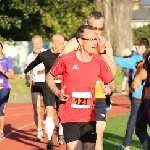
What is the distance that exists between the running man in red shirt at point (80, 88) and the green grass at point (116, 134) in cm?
442

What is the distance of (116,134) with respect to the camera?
1497cm

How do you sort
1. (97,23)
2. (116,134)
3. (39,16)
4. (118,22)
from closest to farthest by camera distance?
1. (97,23)
2. (116,134)
3. (118,22)
4. (39,16)

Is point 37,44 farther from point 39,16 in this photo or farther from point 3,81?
point 39,16

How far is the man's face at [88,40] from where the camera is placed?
8023mm

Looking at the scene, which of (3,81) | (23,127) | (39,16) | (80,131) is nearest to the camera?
(80,131)

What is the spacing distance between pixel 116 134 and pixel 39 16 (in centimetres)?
3207

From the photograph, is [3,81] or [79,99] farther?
[3,81]

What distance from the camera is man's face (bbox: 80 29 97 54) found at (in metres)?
8.02

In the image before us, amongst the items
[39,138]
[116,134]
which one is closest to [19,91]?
[116,134]

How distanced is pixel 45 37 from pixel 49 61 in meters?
36.2

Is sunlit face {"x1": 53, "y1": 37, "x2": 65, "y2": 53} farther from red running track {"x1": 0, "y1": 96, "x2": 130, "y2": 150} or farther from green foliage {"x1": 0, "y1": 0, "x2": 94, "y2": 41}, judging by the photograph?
green foliage {"x1": 0, "y1": 0, "x2": 94, "y2": 41}

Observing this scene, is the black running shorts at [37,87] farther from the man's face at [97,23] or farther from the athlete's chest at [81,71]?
the athlete's chest at [81,71]

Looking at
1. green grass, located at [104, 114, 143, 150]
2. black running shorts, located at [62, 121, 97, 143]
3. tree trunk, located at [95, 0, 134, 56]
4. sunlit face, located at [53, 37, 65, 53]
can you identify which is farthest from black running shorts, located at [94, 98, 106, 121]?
tree trunk, located at [95, 0, 134, 56]

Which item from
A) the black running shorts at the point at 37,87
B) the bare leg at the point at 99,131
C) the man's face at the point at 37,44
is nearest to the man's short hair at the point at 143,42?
the bare leg at the point at 99,131
